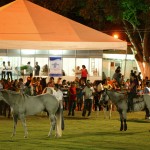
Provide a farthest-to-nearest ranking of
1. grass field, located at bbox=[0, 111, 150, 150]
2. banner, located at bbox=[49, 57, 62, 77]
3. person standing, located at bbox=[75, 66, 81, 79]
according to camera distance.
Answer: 1. person standing, located at bbox=[75, 66, 81, 79]
2. banner, located at bbox=[49, 57, 62, 77]
3. grass field, located at bbox=[0, 111, 150, 150]

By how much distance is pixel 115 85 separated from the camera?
34.8 metres

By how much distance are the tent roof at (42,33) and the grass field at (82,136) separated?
15.4 ft

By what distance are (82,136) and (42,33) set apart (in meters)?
12.7

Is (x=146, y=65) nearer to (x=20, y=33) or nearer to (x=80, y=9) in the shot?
(x=80, y=9)

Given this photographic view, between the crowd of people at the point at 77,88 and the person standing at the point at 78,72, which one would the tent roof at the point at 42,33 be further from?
the person standing at the point at 78,72

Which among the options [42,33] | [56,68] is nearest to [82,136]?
[42,33]

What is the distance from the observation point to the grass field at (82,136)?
1814 cm

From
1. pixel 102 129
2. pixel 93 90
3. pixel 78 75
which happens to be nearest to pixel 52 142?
pixel 102 129

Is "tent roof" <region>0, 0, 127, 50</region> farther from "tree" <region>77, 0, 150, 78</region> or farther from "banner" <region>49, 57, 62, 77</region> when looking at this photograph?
"tree" <region>77, 0, 150, 78</region>

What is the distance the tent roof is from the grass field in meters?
4.69

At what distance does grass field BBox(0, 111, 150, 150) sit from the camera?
18141 millimetres

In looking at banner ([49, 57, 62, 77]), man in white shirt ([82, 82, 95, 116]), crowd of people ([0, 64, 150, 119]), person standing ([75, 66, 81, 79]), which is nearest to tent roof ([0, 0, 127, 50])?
crowd of people ([0, 64, 150, 119])

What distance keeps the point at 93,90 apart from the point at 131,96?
315 inches

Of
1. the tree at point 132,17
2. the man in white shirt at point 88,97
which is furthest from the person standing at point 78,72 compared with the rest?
the tree at point 132,17
